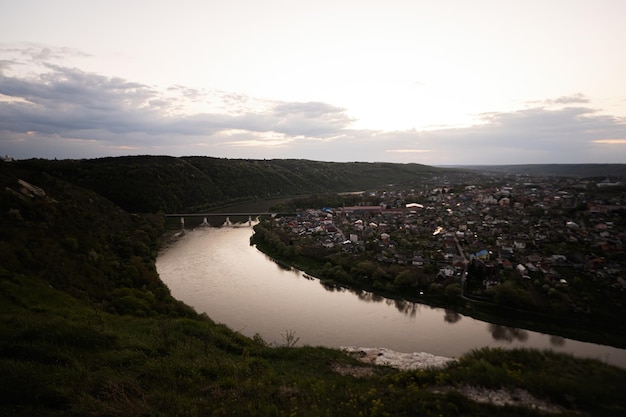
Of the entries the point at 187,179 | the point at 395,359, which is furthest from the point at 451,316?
the point at 187,179

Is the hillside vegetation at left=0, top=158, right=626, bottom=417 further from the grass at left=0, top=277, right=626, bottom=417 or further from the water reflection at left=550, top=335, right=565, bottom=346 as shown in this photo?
the water reflection at left=550, top=335, right=565, bottom=346

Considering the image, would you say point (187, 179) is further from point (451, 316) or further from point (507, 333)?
point (507, 333)

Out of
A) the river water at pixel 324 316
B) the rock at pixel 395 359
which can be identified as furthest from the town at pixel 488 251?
the rock at pixel 395 359

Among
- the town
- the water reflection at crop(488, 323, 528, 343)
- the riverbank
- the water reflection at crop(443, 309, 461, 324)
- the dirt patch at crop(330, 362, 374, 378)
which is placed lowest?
the water reflection at crop(488, 323, 528, 343)

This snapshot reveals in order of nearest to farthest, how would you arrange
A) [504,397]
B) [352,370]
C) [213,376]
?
[504,397], [213,376], [352,370]

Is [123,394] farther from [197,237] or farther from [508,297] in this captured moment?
[197,237]

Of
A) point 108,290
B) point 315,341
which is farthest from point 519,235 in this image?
point 108,290

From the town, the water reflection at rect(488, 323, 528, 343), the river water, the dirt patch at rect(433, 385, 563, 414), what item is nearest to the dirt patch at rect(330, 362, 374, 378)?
the dirt patch at rect(433, 385, 563, 414)
